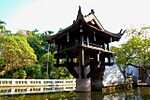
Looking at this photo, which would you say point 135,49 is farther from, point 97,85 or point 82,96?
point 82,96

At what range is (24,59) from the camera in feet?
87.1

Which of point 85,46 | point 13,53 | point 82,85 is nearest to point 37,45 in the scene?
point 13,53

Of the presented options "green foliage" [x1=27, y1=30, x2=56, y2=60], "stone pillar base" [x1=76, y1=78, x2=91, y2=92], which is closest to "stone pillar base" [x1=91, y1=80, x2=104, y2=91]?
"stone pillar base" [x1=76, y1=78, x2=91, y2=92]

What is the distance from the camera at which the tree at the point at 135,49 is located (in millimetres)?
24766

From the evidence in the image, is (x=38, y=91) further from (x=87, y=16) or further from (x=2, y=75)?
(x=2, y=75)

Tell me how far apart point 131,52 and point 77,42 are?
10814 mm

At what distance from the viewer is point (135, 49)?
82.4 feet

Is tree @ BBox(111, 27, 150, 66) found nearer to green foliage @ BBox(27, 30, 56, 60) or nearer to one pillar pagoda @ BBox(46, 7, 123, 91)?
one pillar pagoda @ BBox(46, 7, 123, 91)

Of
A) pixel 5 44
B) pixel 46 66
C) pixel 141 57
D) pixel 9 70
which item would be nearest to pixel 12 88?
pixel 5 44

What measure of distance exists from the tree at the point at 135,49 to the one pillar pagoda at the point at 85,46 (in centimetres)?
676

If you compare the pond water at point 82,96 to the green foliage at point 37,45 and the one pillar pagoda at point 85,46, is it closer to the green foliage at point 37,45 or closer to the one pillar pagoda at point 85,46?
the one pillar pagoda at point 85,46

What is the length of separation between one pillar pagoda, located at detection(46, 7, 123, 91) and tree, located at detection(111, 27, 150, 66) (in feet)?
22.2

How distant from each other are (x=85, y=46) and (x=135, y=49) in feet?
35.9

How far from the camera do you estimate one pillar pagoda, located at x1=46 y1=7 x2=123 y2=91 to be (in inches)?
644
